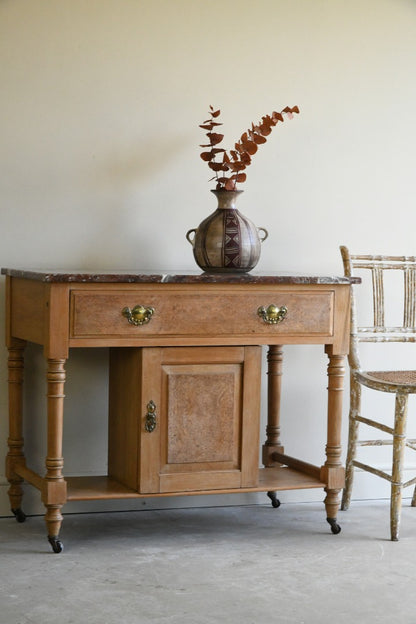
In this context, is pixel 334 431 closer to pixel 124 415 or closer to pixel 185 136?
Answer: pixel 124 415

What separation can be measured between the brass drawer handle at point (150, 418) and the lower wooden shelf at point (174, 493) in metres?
0.21

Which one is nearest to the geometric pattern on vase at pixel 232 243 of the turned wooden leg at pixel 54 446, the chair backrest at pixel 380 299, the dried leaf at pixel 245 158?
the dried leaf at pixel 245 158

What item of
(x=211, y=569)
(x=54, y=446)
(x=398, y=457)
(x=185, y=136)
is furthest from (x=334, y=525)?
(x=185, y=136)

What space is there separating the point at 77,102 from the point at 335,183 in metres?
1.03

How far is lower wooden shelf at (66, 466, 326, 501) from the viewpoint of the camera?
9.30 ft

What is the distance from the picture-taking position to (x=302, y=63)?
3504 mm

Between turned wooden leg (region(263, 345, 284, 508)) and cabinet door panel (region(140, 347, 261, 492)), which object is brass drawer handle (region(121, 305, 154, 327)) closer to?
cabinet door panel (region(140, 347, 261, 492))

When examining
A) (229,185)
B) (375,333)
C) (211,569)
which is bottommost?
(211,569)

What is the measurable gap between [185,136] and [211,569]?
5.10 feet

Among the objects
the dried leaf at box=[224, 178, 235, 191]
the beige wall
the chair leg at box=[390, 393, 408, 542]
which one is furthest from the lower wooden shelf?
the dried leaf at box=[224, 178, 235, 191]

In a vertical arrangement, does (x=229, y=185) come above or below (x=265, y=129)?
below

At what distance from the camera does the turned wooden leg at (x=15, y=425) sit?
10.3 feet

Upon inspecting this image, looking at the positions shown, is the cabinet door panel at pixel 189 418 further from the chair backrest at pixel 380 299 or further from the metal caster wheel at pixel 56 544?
the chair backrest at pixel 380 299

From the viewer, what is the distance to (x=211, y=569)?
269 cm
